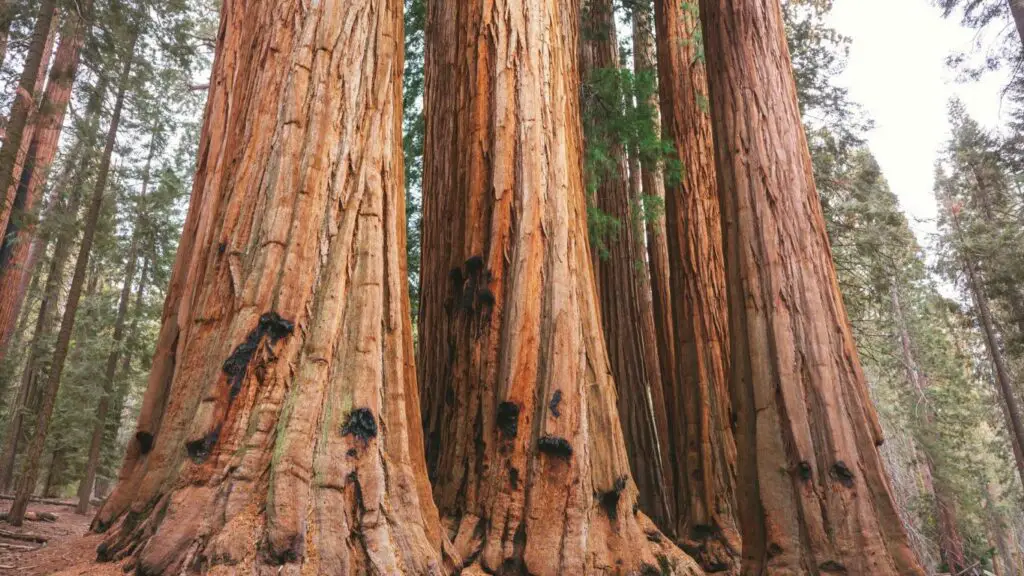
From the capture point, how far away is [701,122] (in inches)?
306

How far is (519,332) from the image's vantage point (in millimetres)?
3713

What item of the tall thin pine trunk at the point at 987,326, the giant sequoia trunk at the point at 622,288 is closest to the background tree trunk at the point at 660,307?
the giant sequoia trunk at the point at 622,288

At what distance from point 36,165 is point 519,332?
970 centimetres

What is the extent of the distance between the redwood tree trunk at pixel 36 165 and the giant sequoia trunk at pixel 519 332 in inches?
282

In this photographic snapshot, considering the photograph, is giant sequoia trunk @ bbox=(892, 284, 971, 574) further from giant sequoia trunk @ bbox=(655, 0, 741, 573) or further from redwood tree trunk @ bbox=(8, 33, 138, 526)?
redwood tree trunk @ bbox=(8, 33, 138, 526)

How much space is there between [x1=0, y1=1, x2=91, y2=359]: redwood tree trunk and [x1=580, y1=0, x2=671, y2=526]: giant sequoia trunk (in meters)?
7.27

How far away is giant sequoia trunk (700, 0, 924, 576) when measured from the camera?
3406 mm

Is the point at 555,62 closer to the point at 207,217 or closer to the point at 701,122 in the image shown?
the point at 207,217

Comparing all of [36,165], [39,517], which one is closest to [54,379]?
[36,165]

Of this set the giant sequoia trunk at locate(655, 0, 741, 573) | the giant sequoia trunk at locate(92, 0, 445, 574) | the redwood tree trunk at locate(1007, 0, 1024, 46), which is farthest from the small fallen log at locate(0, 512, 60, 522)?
the redwood tree trunk at locate(1007, 0, 1024, 46)

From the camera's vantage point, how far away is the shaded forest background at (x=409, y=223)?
8.60 m

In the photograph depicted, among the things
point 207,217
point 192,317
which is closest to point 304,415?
point 192,317

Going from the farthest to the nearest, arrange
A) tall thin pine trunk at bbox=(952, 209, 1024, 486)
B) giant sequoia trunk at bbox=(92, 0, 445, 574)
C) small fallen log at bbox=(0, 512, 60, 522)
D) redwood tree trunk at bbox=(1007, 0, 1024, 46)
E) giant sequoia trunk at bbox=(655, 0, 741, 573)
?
tall thin pine trunk at bbox=(952, 209, 1024, 486)
small fallen log at bbox=(0, 512, 60, 522)
redwood tree trunk at bbox=(1007, 0, 1024, 46)
giant sequoia trunk at bbox=(655, 0, 741, 573)
giant sequoia trunk at bbox=(92, 0, 445, 574)

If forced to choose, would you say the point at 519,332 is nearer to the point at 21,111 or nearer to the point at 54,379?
the point at 21,111
